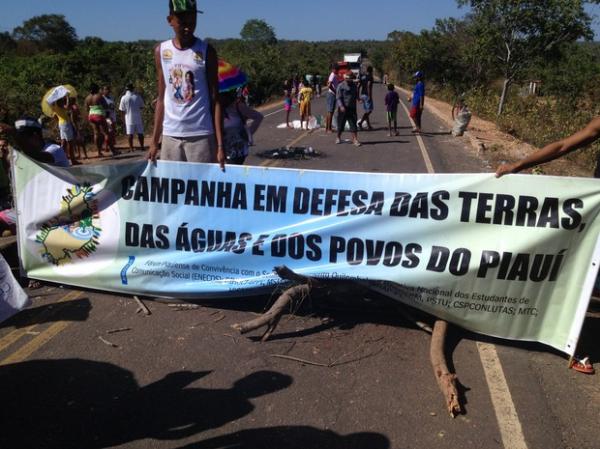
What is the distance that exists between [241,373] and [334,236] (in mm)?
1254

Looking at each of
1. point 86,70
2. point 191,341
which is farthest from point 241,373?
point 86,70

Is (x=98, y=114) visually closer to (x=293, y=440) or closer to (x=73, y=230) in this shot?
(x=73, y=230)

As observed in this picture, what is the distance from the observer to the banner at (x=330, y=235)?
11.2 feet

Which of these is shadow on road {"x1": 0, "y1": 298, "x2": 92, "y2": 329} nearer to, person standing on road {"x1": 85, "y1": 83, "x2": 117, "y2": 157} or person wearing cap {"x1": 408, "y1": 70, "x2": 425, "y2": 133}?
person standing on road {"x1": 85, "y1": 83, "x2": 117, "y2": 157}

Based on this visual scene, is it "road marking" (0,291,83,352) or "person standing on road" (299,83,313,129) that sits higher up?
"person standing on road" (299,83,313,129)

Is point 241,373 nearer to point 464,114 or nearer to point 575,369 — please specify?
point 575,369

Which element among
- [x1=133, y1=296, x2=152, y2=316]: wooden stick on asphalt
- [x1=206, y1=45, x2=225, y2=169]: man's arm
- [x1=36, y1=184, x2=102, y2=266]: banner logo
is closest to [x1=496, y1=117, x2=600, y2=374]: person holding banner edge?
[x1=206, y1=45, x2=225, y2=169]: man's arm

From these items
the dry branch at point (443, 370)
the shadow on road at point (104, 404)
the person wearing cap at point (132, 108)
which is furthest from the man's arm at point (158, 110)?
the person wearing cap at point (132, 108)

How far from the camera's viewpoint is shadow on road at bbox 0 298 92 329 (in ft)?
13.1

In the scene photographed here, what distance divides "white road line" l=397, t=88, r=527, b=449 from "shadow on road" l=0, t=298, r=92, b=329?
311cm

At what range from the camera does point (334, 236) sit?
3852mm

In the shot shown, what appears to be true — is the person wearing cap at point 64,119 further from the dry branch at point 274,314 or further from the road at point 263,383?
the dry branch at point 274,314

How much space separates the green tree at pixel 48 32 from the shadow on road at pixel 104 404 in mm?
76766

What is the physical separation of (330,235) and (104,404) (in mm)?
1948
